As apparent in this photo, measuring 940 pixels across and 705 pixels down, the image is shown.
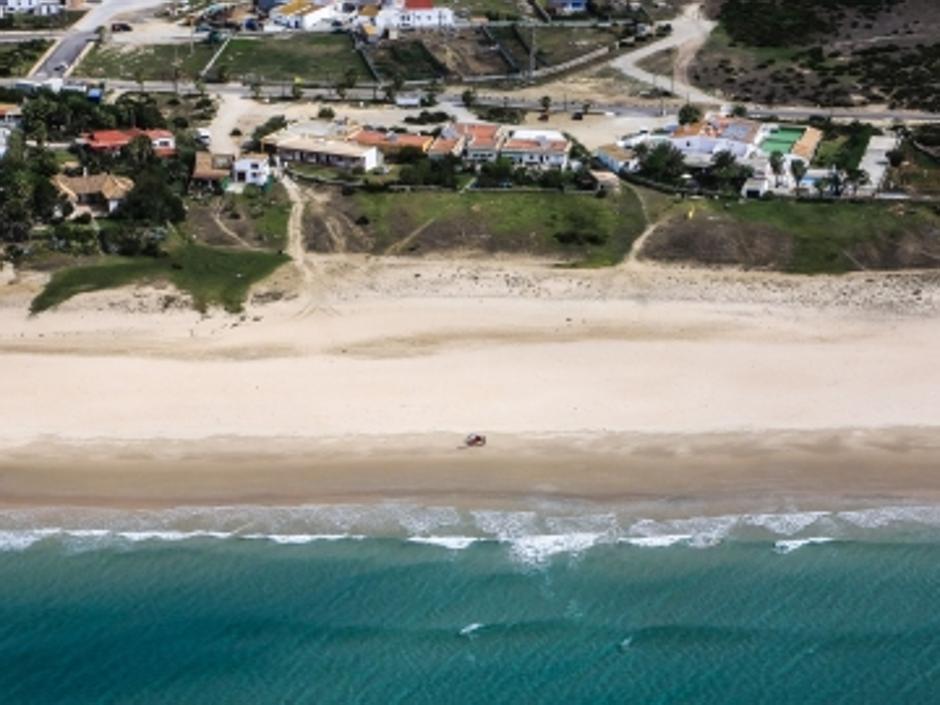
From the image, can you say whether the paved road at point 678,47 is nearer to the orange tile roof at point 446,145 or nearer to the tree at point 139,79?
the orange tile roof at point 446,145

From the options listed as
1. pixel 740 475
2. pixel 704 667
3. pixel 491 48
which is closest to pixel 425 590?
pixel 704 667

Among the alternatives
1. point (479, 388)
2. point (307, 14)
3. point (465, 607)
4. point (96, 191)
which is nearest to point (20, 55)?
point (307, 14)

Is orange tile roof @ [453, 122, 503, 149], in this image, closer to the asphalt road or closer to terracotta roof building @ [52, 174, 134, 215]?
terracotta roof building @ [52, 174, 134, 215]

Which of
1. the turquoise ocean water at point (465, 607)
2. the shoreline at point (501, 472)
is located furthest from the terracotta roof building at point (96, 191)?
the turquoise ocean water at point (465, 607)

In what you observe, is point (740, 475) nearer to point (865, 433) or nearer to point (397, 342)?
point (865, 433)

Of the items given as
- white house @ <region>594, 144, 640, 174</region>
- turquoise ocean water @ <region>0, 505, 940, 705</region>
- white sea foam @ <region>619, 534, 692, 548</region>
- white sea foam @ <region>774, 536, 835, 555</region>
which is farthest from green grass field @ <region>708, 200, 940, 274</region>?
white sea foam @ <region>619, 534, 692, 548</region>

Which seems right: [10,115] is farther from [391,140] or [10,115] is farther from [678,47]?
[678,47]
